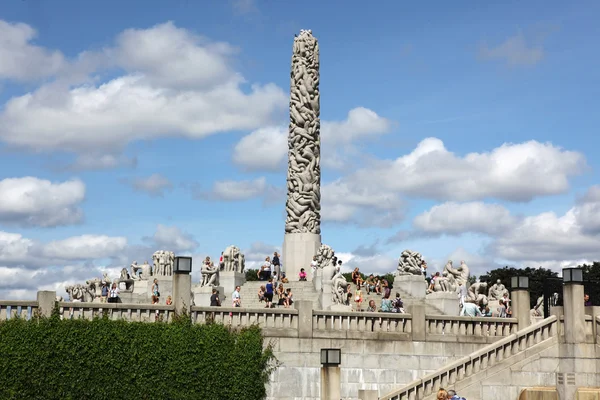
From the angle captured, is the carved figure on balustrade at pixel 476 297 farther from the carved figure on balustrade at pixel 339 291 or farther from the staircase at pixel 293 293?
the staircase at pixel 293 293

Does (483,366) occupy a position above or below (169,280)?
below

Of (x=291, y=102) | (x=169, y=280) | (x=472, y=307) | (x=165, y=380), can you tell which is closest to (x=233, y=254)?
(x=169, y=280)

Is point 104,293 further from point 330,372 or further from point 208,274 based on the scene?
point 330,372

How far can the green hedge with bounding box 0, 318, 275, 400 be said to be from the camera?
27766 millimetres

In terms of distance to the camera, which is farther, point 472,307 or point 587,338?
point 472,307

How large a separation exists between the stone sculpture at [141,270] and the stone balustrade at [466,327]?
2036 cm

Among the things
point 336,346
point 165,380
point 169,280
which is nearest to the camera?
point 165,380

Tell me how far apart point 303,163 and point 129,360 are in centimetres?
2853

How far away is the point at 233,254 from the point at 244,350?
18.2 m

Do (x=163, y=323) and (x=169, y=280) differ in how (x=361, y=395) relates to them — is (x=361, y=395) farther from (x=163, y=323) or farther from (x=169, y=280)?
(x=169, y=280)

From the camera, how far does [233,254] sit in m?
48.3

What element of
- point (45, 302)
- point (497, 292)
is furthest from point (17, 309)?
point (497, 292)

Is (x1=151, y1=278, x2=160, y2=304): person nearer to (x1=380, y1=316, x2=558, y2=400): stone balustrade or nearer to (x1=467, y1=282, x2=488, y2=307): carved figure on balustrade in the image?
(x1=467, y1=282, x2=488, y2=307): carved figure on balustrade

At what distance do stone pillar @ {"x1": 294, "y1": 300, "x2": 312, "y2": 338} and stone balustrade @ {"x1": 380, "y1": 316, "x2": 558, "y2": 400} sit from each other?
4.61 m
